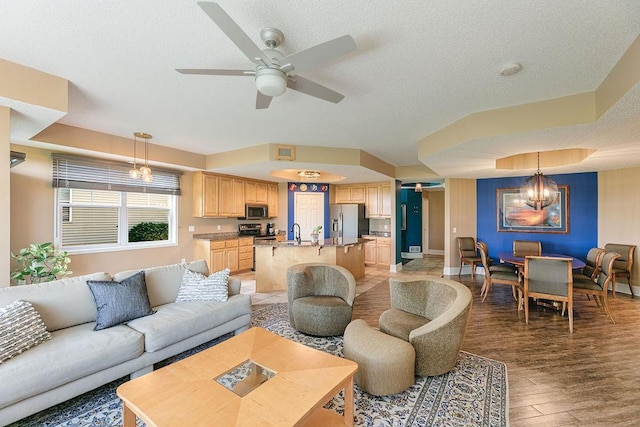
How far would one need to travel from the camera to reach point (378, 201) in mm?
7922

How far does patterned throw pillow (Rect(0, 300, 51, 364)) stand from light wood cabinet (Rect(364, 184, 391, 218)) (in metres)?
6.89

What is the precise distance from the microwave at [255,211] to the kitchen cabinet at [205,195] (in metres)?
0.90

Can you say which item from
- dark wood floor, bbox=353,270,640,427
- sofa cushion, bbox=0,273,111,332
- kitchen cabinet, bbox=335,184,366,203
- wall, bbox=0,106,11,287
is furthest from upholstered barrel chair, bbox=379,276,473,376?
kitchen cabinet, bbox=335,184,366,203

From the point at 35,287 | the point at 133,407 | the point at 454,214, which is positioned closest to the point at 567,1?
the point at 133,407

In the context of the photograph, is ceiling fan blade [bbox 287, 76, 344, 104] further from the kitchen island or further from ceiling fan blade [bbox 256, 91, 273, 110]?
the kitchen island

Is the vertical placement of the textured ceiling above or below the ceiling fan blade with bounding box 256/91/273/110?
above

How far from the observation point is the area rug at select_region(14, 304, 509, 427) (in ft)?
6.49

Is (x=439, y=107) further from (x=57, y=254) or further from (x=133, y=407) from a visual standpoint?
(x=57, y=254)

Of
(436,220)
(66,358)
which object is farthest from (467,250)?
(66,358)

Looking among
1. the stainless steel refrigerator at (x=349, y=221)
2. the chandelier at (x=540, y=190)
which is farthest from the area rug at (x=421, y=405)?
the stainless steel refrigerator at (x=349, y=221)

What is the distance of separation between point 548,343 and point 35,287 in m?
5.18

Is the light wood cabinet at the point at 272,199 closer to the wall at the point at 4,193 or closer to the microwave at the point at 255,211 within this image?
the microwave at the point at 255,211

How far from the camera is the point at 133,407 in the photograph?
59.1 inches

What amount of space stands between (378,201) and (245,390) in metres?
6.67
